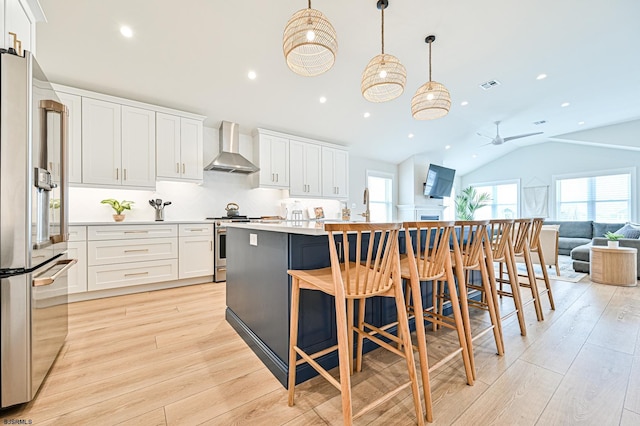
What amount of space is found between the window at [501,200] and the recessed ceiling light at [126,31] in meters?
9.60

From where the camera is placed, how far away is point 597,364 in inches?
65.6

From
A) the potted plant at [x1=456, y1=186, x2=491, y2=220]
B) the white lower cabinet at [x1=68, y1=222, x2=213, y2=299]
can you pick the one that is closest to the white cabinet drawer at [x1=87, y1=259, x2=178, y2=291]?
the white lower cabinet at [x1=68, y1=222, x2=213, y2=299]

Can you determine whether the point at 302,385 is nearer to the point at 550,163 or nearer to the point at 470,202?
the point at 470,202

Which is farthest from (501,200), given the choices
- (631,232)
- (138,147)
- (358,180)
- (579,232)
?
(138,147)

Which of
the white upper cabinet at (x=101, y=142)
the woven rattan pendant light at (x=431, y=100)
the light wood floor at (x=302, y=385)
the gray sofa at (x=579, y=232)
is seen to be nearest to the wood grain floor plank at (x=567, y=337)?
the light wood floor at (x=302, y=385)

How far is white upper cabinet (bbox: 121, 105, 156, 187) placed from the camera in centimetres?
341

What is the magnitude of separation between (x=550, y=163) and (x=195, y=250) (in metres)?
9.36

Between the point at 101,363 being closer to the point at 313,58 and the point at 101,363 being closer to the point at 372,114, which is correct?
the point at 313,58

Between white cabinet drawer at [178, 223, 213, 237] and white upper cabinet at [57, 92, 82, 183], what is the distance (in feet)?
4.13

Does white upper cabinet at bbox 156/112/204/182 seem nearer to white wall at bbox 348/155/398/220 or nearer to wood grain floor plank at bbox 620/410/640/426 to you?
white wall at bbox 348/155/398/220

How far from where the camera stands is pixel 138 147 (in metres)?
3.49

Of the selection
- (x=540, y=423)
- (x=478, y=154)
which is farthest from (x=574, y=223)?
Result: (x=540, y=423)

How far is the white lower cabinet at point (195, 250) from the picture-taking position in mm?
3572

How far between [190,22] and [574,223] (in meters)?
8.32
